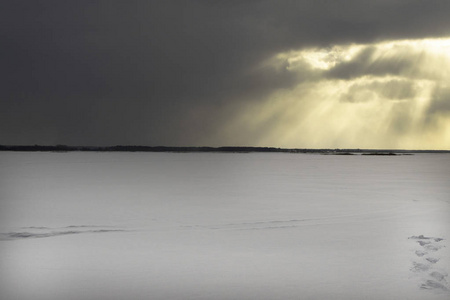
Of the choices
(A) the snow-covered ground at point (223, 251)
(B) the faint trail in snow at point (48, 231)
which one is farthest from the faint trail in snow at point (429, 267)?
(B) the faint trail in snow at point (48, 231)

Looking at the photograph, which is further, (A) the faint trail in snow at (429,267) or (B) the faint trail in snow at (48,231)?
(B) the faint trail in snow at (48,231)

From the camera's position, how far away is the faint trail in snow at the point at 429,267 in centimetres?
834

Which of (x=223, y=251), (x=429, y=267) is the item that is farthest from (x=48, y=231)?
(x=429, y=267)

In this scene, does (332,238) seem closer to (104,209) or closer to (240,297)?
(240,297)

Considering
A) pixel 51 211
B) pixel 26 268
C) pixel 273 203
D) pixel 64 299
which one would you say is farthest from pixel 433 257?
pixel 51 211

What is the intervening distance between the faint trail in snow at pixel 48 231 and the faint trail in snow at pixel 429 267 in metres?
7.36

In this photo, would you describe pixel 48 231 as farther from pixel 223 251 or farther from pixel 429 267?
pixel 429 267

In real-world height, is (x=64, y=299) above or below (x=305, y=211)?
below

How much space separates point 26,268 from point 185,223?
648cm

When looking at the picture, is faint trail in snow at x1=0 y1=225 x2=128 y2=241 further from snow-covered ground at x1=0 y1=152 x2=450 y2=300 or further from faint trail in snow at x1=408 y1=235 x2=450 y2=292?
faint trail in snow at x1=408 y1=235 x2=450 y2=292

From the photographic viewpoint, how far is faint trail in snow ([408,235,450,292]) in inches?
328

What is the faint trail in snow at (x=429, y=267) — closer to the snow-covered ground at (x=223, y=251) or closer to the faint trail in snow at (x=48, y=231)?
the snow-covered ground at (x=223, y=251)

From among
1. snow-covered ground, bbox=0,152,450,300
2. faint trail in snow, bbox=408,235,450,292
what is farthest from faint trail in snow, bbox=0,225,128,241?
faint trail in snow, bbox=408,235,450,292

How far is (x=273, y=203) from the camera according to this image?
69.4ft
